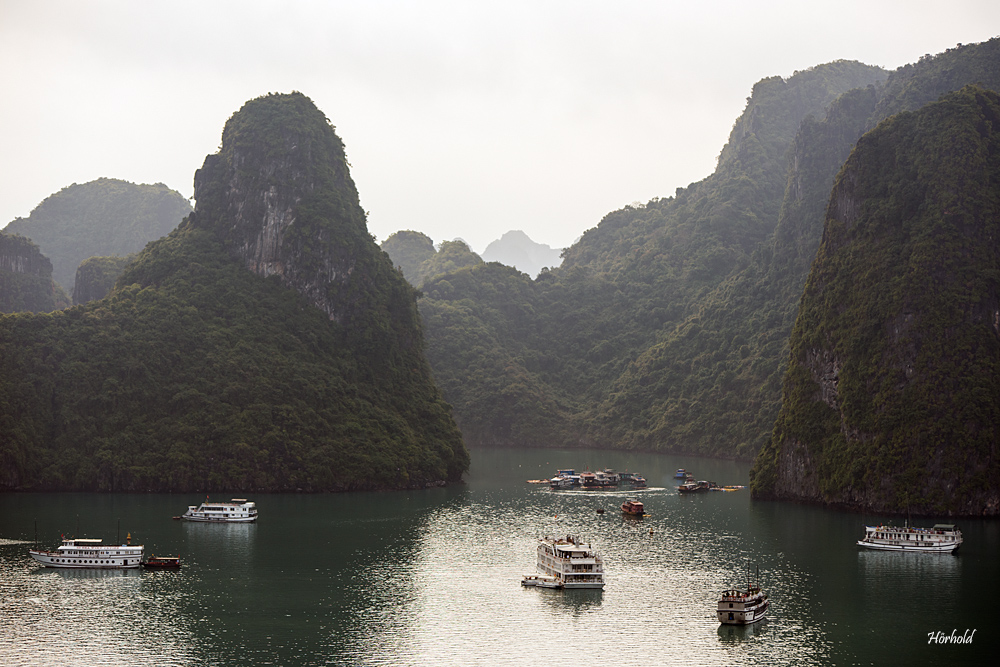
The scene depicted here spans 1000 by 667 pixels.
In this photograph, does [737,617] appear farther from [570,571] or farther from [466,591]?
[466,591]

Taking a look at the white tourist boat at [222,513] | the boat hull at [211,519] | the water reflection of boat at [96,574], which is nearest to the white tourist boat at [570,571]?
the water reflection of boat at [96,574]

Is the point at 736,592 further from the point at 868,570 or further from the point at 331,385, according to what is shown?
the point at 331,385

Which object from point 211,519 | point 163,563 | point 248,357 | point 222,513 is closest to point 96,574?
point 163,563

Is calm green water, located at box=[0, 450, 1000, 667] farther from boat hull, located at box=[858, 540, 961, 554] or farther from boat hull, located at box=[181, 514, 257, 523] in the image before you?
boat hull, located at box=[181, 514, 257, 523]

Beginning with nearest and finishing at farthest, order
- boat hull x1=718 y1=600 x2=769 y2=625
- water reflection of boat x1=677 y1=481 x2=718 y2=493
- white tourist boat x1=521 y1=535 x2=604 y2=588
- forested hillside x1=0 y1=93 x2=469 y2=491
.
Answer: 1. boat hull x1=718 y1=600 x2=769 y2=625
2. white tourist boat x1=521 y1=535 x2=604 y2=588
3. forested hillside x1=0 y1=93 x2=469 y2=491
4. water reflection of boat x1=677 y1=481 x2=718 y2=493

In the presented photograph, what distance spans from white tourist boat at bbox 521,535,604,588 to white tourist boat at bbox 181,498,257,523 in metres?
38.2

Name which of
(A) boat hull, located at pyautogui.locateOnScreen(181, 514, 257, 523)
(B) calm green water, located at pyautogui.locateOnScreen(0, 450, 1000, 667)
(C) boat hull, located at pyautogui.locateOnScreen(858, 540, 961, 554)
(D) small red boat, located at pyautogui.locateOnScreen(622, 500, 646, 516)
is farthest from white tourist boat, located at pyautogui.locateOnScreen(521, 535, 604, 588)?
(A) boat hull, located at pyautogui.locateOnScreen(181, 514, 257, 523)

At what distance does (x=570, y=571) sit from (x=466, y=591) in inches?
313

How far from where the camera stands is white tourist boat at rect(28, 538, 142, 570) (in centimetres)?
8006

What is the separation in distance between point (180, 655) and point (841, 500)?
7540 centimetres

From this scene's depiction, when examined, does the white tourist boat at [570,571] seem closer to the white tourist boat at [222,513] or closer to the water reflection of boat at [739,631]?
the water reflection of boat at [739,631]

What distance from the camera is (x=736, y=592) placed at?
66.6 m

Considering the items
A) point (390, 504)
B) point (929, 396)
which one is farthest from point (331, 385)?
point (929, 396)

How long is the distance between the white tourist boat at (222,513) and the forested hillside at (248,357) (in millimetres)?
17407
